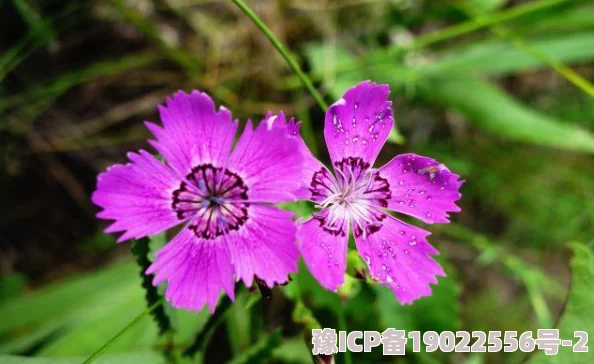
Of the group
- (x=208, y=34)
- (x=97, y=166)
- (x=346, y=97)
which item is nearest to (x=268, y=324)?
(x=97, y=166)

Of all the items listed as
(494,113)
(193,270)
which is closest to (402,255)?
(193,270)

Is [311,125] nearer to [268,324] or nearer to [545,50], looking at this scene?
[268,324]

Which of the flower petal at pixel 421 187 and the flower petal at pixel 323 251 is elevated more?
the flower petal at pixel 421 187

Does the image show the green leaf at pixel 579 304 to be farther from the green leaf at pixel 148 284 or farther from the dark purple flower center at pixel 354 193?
the green leaf at pixel 148 284

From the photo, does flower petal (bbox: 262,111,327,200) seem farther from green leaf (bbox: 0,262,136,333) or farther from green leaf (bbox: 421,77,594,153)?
green leaf (bbox: 421,77,594,153)

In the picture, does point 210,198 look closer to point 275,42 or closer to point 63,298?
point 275,42

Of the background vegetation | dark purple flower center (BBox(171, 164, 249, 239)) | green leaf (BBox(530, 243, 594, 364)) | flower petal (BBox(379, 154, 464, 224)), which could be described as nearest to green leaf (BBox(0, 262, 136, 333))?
the background vegetation

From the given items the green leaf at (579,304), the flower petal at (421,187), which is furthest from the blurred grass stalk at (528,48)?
the flower petal at (421,187)
